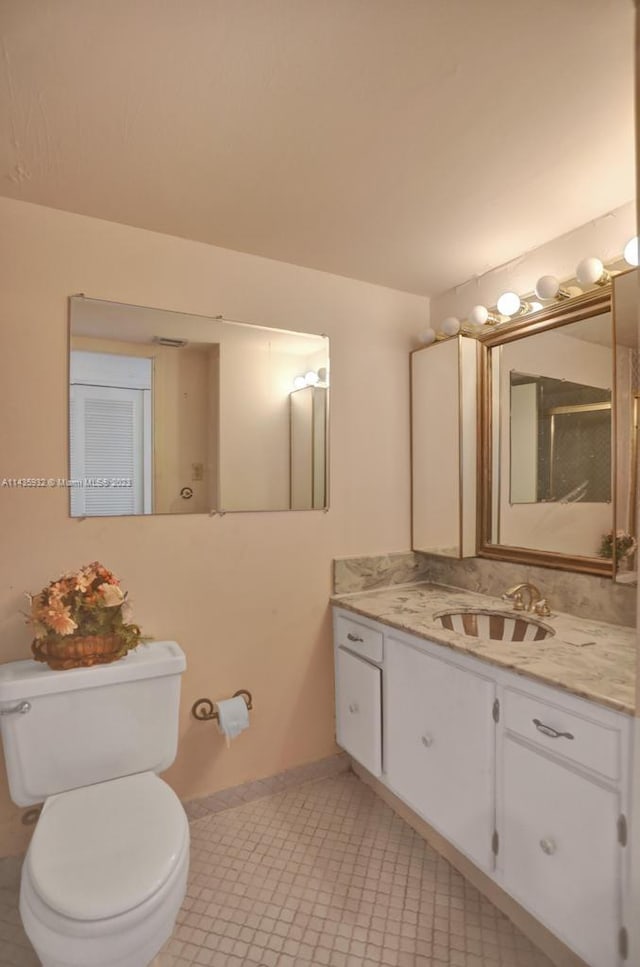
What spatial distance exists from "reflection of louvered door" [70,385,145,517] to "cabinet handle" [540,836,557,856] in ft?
5.13

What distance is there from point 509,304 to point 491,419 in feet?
1.54

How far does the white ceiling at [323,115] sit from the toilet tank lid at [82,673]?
58.4 inches

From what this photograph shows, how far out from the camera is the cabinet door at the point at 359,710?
1.92 m

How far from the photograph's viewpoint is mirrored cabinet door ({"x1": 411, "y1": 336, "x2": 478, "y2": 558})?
213cm

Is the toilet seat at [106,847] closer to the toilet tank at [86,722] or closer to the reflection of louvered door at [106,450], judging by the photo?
the toilet tank at [86,722]

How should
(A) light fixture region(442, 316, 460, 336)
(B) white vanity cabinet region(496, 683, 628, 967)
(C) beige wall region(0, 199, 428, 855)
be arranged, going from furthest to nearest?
(A) light fixture region(442, 316, 460, 336)
(C) beige wall region(0, 199, 428, 855)
(B) white vanity cabinet region(496, 683, 628, 967)

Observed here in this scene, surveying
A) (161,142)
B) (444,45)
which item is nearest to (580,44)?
(444,45)

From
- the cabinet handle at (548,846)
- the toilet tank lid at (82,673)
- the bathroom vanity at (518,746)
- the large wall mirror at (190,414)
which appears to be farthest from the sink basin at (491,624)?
the toilet tank lid at (82,673)

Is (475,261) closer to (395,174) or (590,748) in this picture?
(395,174)

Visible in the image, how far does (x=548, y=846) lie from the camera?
49.5 inches

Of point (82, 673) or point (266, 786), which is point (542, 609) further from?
point (82, 673)

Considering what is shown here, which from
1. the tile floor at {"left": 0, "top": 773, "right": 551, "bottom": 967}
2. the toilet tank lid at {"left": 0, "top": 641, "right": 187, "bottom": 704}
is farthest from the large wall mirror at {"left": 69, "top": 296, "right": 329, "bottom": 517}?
the tile floor at {"left": 0, "top": 773, "right": 551, "bottom": 967}

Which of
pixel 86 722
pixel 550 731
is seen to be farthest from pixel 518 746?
pixel 86 722

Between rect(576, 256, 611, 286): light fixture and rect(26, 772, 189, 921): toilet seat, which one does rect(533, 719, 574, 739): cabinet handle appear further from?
rect(576, 256, 611, 286): light fixture
